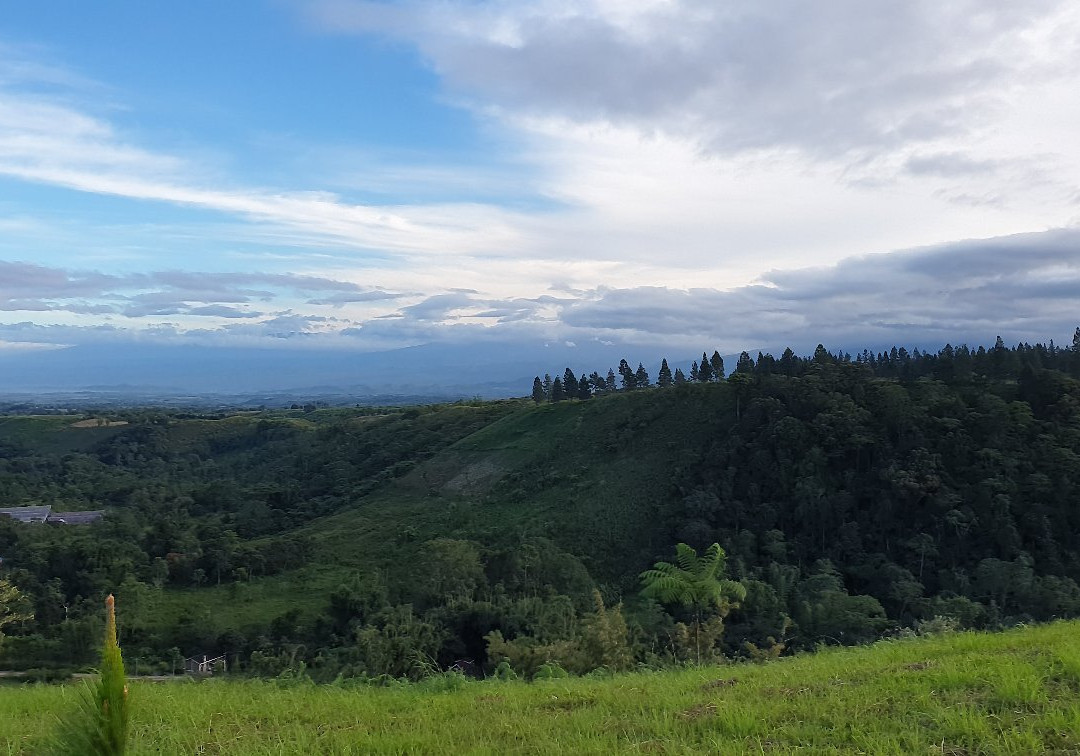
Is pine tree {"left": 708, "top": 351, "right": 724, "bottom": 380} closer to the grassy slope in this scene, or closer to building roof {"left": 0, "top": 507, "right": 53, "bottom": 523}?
the grassy slope

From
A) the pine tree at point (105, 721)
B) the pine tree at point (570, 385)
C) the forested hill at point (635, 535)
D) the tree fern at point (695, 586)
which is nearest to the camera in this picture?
the pine tree at point (105, 721)

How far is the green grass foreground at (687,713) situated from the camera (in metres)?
5.11

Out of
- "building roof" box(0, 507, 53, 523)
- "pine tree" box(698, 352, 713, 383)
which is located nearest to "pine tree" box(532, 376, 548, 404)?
"pine tree" box(698, 352, 713, 383)

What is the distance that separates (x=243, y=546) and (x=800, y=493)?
117 feet

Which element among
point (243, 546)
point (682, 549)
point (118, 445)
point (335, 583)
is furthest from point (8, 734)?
point (118, 445)

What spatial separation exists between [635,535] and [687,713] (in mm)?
35542

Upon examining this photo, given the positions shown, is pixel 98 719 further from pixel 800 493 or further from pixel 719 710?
pixel 800 493

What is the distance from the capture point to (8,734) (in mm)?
6426

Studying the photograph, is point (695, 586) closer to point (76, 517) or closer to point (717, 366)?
point (717, 366)

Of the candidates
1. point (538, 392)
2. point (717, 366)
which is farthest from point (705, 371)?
point (538, 392)

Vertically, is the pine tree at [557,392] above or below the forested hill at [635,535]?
above

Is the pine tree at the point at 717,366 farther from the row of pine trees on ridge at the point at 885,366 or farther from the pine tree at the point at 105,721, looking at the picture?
the pine tree at the point at 105,721

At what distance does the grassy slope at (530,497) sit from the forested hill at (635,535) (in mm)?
208

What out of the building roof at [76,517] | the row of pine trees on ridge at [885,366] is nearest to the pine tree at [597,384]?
the row of pine trees on ridge at [885,366]
